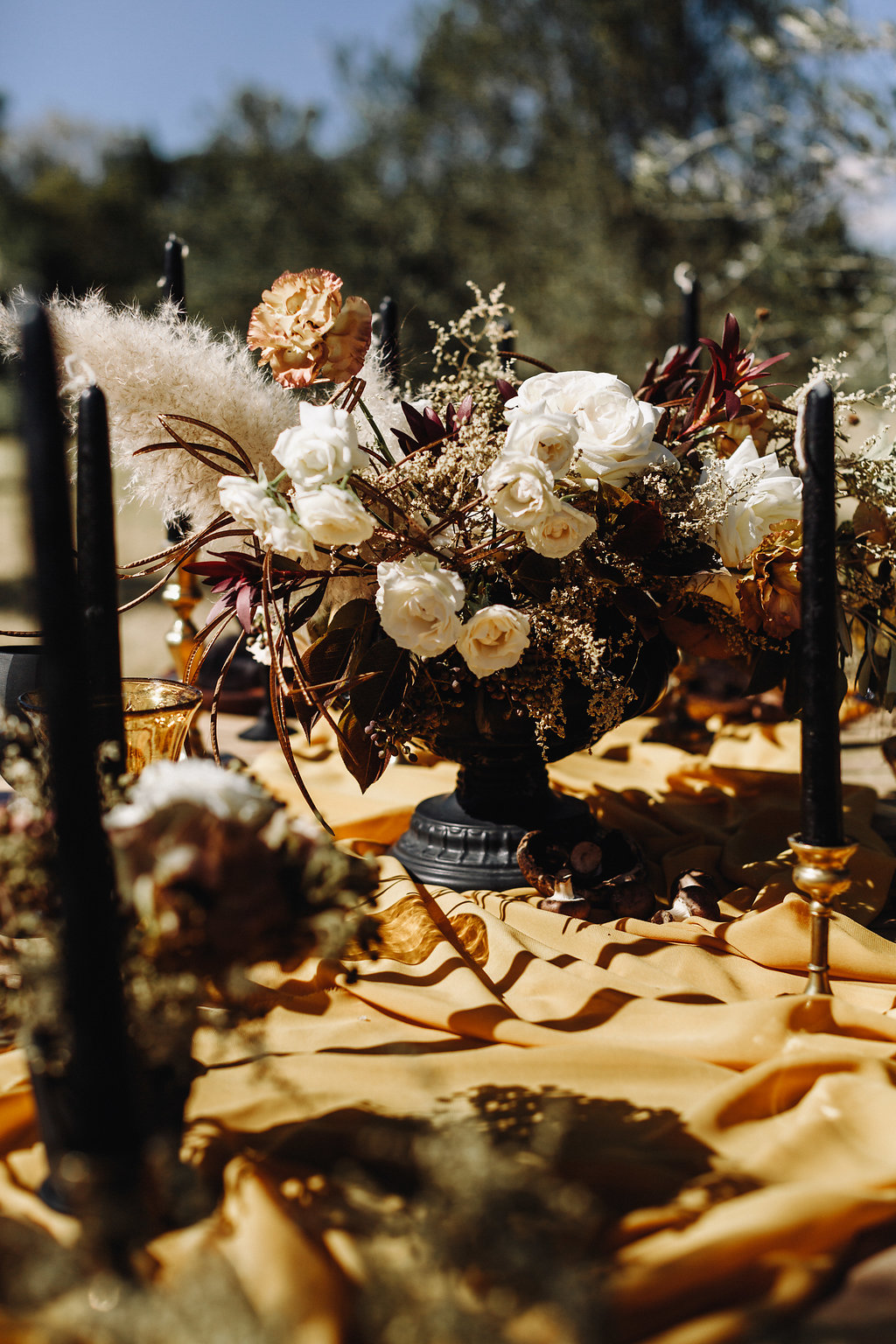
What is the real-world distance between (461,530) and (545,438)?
21 centimetres

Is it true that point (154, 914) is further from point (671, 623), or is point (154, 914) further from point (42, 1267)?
point (671, 623)

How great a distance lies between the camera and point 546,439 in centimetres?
110

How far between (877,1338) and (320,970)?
0.64 m

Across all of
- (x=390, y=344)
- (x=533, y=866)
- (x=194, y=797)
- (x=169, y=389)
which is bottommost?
(x=533, y=866)

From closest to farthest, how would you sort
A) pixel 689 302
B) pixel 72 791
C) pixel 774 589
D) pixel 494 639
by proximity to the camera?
pixel 72 791 → pixel 494 639 → pixel 774 589 → pixel 689 302

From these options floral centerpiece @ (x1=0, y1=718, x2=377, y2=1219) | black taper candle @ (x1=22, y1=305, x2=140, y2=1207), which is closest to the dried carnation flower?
floral centerpiece @ (x1=0, y1=718, x2=377, y2=1219)

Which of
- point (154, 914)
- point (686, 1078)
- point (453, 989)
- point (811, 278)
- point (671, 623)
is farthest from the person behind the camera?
point (811, 278)

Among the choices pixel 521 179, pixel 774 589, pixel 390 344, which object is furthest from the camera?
pixel 521 179

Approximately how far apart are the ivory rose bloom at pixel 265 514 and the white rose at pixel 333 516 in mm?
17

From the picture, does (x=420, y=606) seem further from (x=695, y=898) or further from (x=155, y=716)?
(x=695, y=898)

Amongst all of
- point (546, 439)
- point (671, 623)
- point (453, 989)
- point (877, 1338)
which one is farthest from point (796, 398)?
point (877, 1338)

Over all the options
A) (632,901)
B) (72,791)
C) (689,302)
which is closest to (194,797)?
(72,791)

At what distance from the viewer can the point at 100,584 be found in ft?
2.65

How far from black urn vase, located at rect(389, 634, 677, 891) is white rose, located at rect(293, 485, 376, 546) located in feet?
1.04
